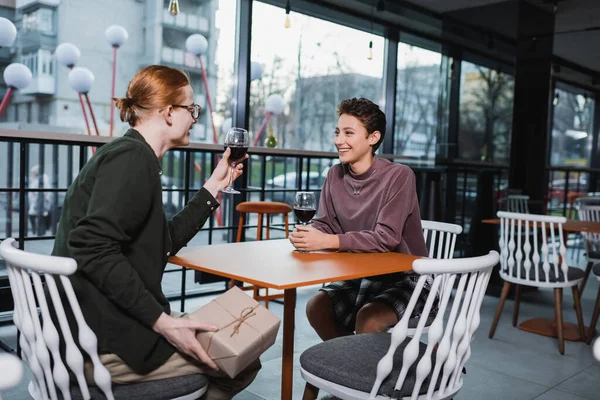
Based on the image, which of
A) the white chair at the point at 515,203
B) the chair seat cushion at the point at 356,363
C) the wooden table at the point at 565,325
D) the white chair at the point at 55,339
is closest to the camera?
the white chair at the point at 55,339

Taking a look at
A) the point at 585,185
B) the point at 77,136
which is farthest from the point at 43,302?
the point at 585,185

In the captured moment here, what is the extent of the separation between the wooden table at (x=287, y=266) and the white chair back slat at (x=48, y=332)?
39cm

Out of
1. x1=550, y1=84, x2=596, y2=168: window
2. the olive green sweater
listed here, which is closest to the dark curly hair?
the olive green sweater

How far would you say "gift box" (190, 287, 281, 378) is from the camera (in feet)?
4.25

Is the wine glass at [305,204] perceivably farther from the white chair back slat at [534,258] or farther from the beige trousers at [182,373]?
the white chair back slat at [534,258]

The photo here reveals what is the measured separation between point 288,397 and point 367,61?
5053mm

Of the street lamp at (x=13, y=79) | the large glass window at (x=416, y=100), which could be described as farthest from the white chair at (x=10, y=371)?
the large glass window at (x=416, y=100)

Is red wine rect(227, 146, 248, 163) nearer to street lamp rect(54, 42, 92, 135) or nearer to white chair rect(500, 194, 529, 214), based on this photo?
street lamp rect(54, 42, 92, 135)

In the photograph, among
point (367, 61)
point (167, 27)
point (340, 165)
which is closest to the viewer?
point (340, 165)

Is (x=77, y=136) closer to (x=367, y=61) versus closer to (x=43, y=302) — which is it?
(x=43, y=302)

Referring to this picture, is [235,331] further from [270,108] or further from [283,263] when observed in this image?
[270,108]

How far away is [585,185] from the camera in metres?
5.73

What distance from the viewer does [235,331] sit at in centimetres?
133

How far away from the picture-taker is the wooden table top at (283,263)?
148cm
